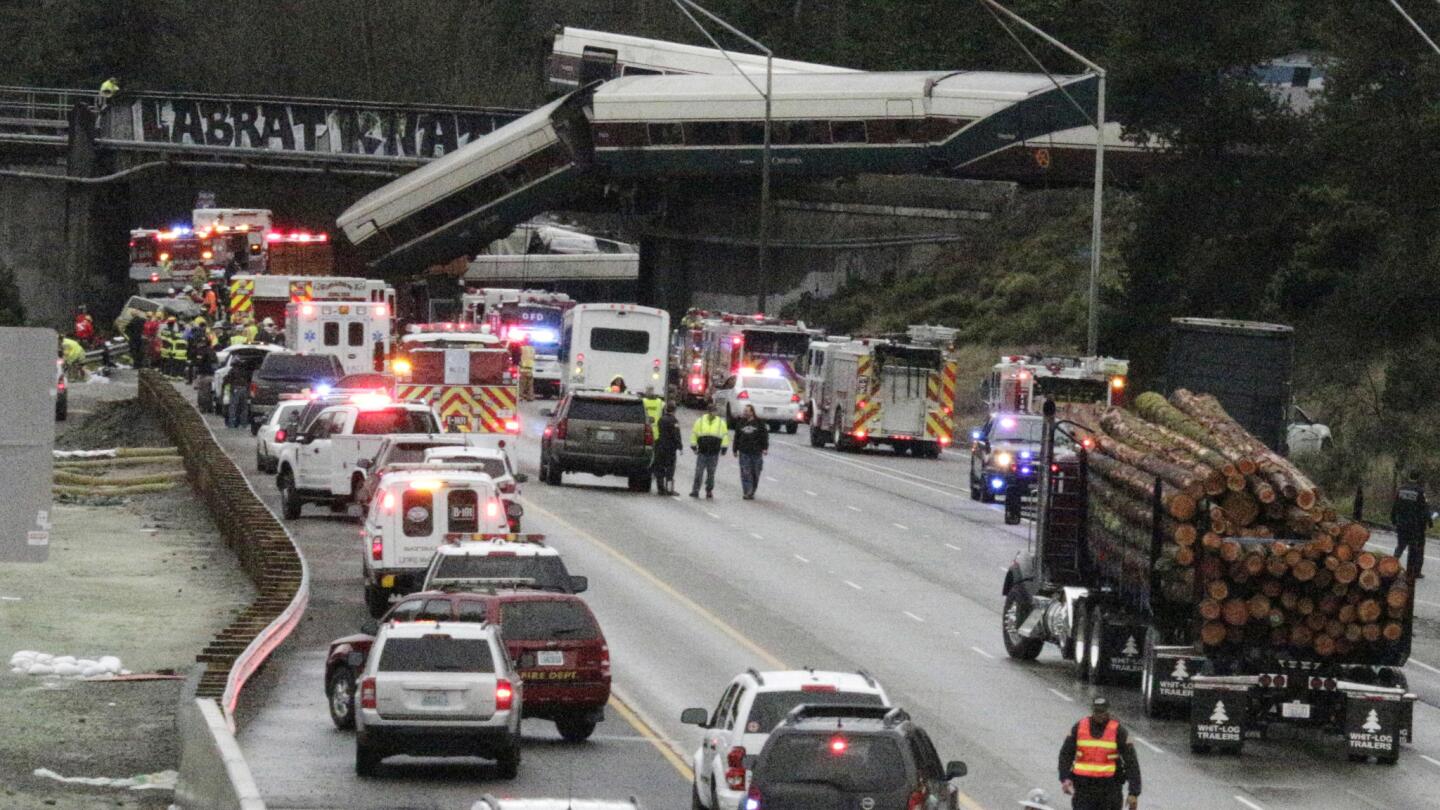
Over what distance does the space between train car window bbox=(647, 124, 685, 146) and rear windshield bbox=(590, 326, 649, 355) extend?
1494cm

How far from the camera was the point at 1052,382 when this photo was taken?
166 ft

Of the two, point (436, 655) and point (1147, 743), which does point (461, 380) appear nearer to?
point (1147, 743)

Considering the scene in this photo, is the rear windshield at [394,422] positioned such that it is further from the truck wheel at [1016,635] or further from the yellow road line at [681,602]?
the truck wheel at [1016,635]

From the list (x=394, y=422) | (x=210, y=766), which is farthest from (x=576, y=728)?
(x=394, y=422)

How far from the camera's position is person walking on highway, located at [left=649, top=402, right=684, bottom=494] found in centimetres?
4756

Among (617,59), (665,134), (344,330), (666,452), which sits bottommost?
(666,452)

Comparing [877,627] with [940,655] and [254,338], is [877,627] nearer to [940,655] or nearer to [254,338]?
[940,655]

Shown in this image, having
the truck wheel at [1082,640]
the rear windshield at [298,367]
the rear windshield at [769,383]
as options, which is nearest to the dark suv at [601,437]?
the rear windshield at [298,367]

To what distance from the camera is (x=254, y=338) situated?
67938 millimetres

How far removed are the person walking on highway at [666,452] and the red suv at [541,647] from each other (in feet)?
77.2

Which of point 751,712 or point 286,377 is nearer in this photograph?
point 751,712

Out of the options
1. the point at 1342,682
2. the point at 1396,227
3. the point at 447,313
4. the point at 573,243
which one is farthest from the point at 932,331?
the point at 573,243

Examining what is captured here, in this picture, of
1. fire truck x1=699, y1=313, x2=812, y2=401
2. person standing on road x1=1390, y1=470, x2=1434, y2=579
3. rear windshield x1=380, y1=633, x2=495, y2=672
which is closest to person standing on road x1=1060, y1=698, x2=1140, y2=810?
rear windshield x1=380, y1=633, x2=495, y2=672

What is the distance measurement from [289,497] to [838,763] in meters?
27.7
